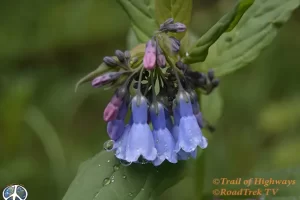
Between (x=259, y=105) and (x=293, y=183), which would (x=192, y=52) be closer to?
(x=293, y=183)

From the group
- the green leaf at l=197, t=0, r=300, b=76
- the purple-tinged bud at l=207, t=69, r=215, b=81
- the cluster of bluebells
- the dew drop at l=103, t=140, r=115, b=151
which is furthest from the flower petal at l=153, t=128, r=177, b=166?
the green leaf at l=197, t=0, r=300, b=76

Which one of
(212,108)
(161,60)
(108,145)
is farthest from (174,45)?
(212,108)

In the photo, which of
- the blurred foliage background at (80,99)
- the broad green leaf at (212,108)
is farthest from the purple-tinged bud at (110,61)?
the blurred foliage background at (80,99)

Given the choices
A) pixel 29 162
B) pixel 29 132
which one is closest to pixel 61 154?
pixel 29 162

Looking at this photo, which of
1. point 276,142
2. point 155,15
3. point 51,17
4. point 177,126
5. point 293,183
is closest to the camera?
point 177,126

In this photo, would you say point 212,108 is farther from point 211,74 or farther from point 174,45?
point 174,45

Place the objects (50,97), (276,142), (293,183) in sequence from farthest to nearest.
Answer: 1. (50,97)
2. (276,142)
3. (293,183)

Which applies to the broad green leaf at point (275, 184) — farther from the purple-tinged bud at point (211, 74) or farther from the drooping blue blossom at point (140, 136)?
the drooping blue blossom at point (140, 136)
